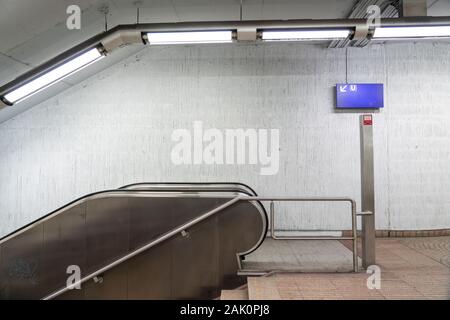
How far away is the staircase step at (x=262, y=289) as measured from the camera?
233 centimetres

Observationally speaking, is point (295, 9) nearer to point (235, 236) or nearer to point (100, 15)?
point (100, 15)

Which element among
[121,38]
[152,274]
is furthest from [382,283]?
[121,38]

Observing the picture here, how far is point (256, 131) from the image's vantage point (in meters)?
4.88

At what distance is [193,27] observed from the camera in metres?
2.83

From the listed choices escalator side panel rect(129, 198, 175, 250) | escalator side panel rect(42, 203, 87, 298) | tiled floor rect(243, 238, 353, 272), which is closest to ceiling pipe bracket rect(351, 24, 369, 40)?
tiled floor rect(243, 238, 353, 272)

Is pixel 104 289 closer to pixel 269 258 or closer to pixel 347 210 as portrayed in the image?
pixel 269 258

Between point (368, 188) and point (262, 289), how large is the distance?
4.89 ft

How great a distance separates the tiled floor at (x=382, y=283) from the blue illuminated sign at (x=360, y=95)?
2451 mm

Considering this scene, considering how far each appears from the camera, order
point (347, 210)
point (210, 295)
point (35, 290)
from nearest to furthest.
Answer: point (210, 295) < point (35, 290) < point (347, 210)

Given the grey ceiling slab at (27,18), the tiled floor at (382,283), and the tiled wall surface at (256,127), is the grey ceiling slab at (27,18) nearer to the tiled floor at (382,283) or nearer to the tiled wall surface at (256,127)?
the tiled wall surface at (256,127)

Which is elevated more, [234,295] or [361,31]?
[361,31]

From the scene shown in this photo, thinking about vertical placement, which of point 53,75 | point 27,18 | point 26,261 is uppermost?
point 27,18
